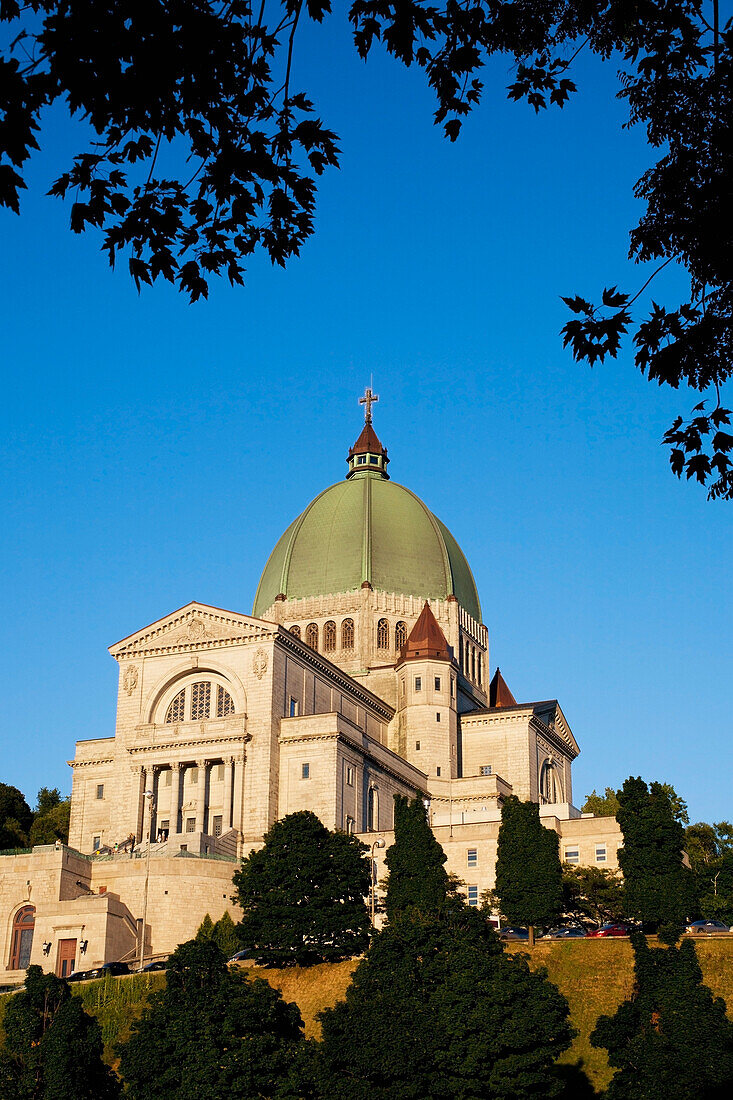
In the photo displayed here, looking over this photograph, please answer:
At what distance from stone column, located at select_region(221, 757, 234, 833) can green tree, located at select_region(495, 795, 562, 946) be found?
19849mm

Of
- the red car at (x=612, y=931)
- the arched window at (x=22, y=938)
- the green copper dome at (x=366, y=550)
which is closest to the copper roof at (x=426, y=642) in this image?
the green copper dome at (x=366, y=550)

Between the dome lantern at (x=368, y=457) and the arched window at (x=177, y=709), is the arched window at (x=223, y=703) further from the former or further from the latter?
the dome lantern at (x=368, y=457)

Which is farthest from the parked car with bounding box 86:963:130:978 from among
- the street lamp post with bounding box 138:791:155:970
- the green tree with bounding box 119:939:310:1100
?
the green tree with bounding box 119:939:310:1100

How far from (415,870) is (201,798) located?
2274cm

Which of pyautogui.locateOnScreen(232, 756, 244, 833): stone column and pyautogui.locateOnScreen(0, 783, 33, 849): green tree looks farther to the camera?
pyautogui.locateOnScreen(0, 783, 33, 849): green tree

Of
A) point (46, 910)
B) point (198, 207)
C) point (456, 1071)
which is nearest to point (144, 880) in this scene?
point (46, 910)

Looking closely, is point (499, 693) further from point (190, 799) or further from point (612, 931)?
point (612, 931)

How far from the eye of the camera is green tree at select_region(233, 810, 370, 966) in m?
65.2

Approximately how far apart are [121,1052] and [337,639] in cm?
6331

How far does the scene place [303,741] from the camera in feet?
278

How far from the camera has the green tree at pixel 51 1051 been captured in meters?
45.2

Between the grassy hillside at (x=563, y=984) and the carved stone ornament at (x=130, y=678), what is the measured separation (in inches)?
1155

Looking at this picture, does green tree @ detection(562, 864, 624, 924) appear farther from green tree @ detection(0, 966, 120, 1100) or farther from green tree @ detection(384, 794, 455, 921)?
green tree @ detection(0, 966, 120, 1100)

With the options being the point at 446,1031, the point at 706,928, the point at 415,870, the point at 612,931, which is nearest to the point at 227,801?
the point at 415,870
